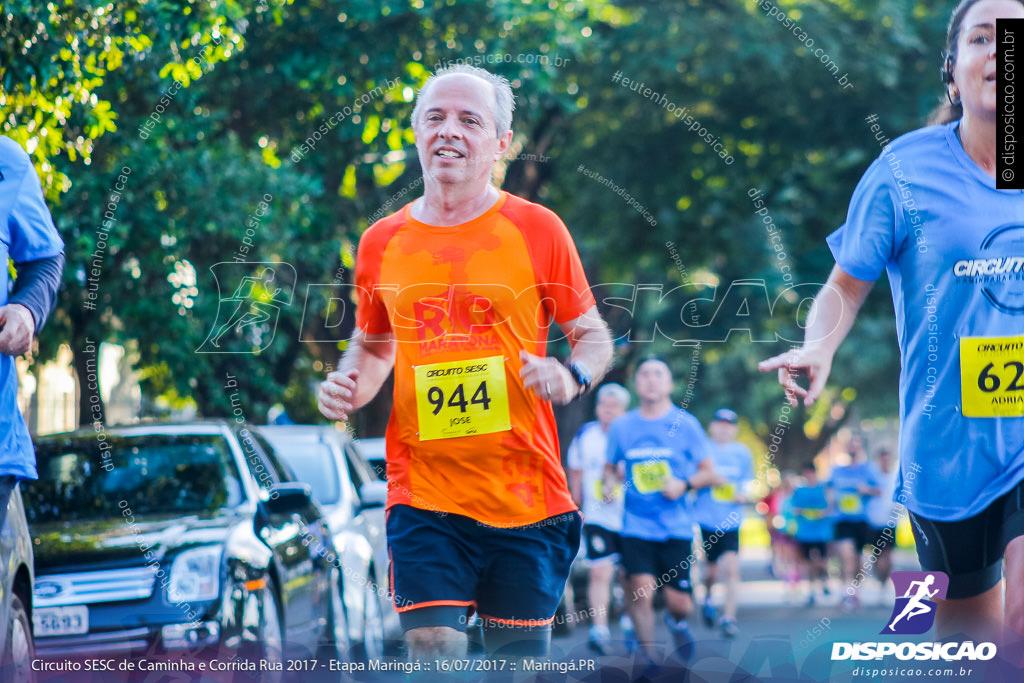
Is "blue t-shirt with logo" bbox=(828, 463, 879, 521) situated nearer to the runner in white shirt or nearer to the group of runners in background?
the group of runners in background

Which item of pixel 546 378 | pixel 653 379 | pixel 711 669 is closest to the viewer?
pixel 546 378

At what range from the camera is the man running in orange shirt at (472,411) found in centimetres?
357

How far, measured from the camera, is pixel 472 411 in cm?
356

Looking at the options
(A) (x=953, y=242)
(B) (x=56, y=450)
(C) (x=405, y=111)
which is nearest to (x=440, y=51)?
(C) (x=405, y=111)

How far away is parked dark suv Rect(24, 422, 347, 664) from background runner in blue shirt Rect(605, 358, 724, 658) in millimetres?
1994

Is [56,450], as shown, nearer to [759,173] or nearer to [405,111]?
[405,111]

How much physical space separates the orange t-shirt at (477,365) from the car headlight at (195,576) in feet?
7.31

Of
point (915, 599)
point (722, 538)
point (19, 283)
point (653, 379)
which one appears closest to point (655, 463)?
point (653, 379)

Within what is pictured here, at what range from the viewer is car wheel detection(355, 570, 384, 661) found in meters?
8.17

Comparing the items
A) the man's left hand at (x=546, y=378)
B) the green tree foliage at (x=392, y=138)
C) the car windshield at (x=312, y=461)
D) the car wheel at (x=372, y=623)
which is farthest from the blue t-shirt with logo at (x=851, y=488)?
the man's left hand at (x=546, y=378)

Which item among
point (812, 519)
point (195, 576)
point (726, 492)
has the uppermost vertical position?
point (195, 576)

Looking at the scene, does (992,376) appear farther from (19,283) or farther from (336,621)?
(336,621)

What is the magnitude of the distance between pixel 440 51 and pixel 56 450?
165 inches

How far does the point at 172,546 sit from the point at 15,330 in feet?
7.91
